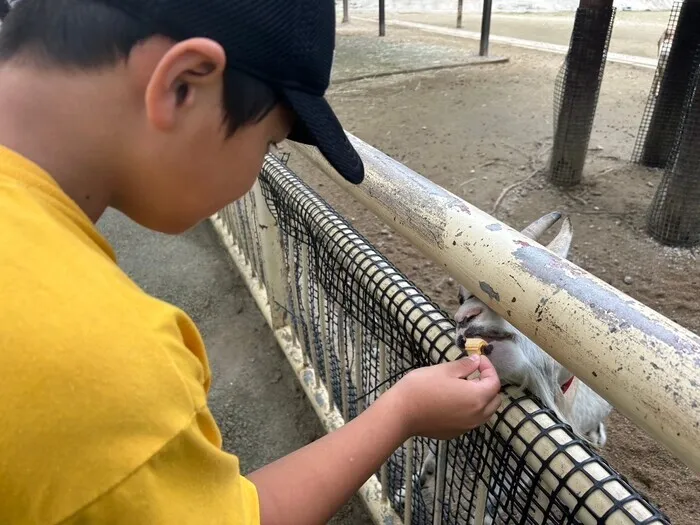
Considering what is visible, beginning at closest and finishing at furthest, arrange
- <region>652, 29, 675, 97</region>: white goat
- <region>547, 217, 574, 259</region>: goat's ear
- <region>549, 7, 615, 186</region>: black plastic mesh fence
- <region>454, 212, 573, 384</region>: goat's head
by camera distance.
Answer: <region>454, 212, 573, 384</region>: goat's head, <region>547, 217, 574, 259</region>: goat's ear, <region>549, 7, 615, 186</region>: black plastic mesh fence, <region>652, 29, 675, 97</region>: white goat

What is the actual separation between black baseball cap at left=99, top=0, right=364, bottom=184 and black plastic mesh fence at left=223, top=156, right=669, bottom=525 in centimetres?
50

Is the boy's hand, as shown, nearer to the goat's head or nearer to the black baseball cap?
the goat's head

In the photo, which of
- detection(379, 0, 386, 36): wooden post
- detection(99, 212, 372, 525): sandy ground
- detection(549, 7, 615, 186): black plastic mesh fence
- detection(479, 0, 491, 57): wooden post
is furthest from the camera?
detection(379, 0, 386, 36): wooden post

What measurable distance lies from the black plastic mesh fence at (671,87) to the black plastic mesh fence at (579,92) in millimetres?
570

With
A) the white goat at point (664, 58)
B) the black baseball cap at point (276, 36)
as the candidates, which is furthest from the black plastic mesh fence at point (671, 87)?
the black baseball cap at point (276, 36)

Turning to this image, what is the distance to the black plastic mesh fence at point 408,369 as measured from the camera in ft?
2.76

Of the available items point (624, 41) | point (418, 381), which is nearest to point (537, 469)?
point (418, 381)

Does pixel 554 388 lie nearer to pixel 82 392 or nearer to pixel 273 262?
pixel 82 392

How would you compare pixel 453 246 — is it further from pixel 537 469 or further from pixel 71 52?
pixel 71 52

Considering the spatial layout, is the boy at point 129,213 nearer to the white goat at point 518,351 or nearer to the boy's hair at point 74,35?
the boy's hair at point 74,35

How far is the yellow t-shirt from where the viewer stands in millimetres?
550

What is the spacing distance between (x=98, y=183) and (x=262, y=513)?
561 mm

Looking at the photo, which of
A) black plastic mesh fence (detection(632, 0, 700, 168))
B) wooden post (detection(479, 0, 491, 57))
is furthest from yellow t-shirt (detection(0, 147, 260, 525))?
wooden post (detection(479, 0, 491, 57))

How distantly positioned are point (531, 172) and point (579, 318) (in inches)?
199
